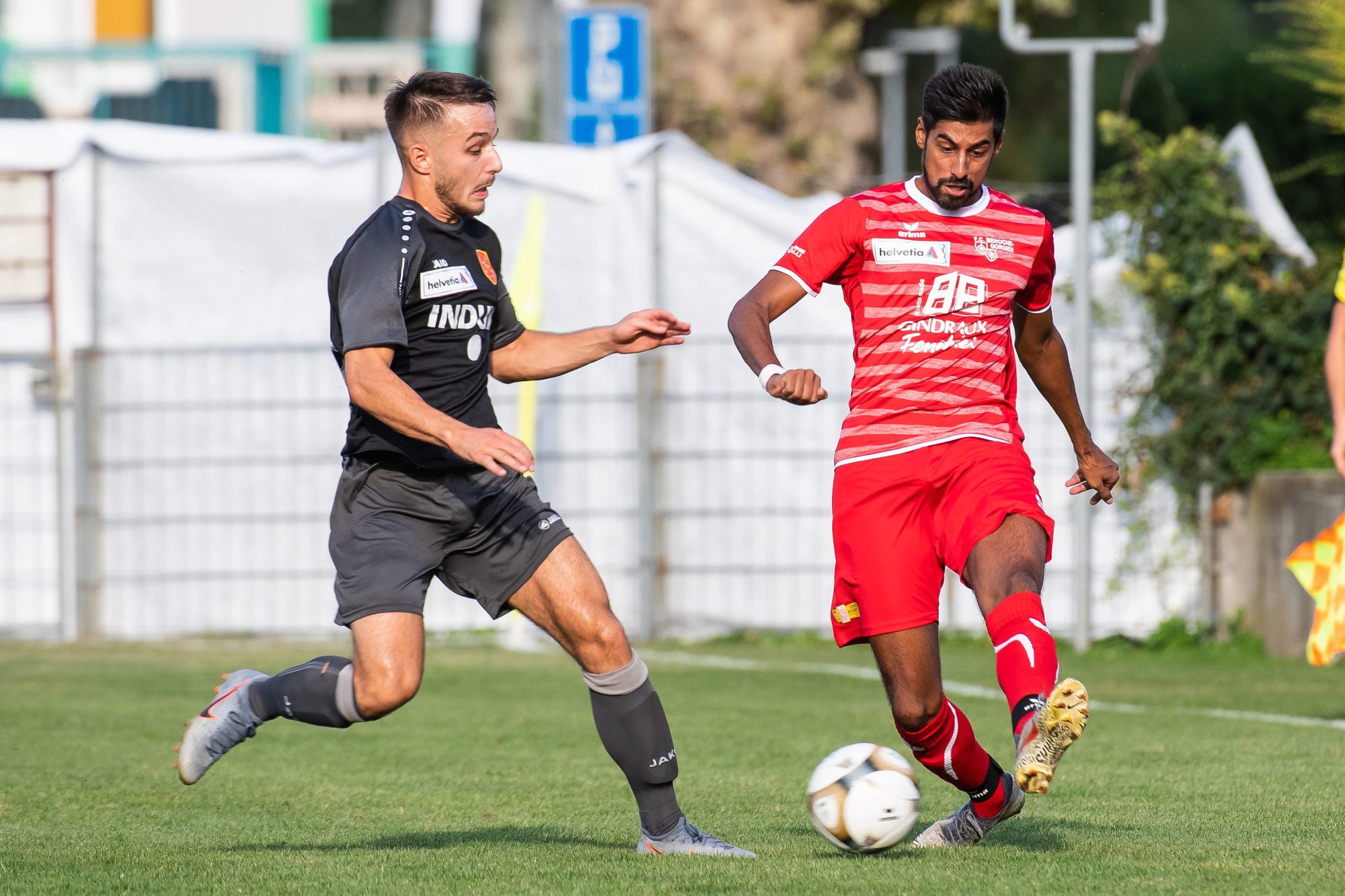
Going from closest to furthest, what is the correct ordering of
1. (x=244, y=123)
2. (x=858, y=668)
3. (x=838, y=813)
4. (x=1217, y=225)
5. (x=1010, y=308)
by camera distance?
(x=838, y=813) < (x=1010, y=308) < (x=858, y=668) < (x=1217, y=225) < (x=244, y=123)

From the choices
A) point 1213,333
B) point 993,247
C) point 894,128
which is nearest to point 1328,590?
point 993,247

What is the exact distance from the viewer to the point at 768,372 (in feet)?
17.5

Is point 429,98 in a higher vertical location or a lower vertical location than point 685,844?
higher

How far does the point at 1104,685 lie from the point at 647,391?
13.2ft

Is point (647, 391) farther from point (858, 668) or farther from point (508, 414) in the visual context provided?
point (858, 668)

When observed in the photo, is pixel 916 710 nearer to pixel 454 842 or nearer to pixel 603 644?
pixel 603 644

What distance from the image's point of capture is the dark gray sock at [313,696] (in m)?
5.58

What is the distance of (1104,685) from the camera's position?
10961 mm

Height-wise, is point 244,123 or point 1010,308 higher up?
point 244,123

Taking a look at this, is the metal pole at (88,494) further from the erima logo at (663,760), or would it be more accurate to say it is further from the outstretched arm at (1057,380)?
the outstretched arm at (1057,380)

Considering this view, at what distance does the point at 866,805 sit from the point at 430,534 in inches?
57.4

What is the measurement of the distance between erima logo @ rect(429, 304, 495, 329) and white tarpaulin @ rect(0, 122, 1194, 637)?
7647 millimetres

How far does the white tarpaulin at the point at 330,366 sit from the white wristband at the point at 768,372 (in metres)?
7.95

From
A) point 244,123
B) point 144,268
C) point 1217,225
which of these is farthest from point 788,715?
point 244,123
